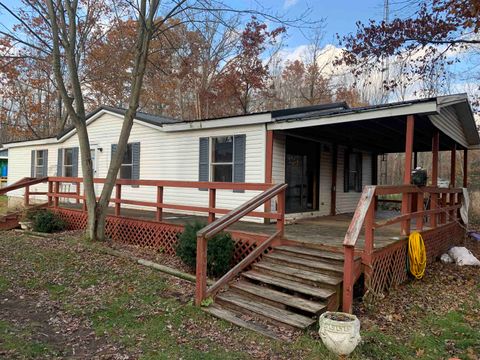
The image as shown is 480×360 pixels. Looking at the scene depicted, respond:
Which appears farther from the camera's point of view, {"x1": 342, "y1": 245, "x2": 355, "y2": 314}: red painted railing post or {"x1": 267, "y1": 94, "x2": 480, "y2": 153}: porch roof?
{"x1": 267, "y1": 94, "x2": 480, "y2": 153}: porch roof

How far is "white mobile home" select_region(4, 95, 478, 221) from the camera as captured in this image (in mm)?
8312

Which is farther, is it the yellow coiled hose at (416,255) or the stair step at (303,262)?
the yellow coiled hose at (416,255)

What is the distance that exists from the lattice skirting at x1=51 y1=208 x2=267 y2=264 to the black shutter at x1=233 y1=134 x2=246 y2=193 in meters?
2.27

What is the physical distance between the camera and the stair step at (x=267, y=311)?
4.11 meters

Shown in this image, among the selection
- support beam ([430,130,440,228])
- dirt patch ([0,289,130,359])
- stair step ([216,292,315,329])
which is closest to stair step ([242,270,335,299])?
stair step ([216,292,315,329])

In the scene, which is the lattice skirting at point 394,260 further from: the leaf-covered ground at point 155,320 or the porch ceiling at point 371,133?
the porch ceiling at point 371,133

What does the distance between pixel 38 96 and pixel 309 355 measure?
30.8 metres

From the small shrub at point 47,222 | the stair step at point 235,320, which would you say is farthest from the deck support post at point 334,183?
the small shrub at point 47,222

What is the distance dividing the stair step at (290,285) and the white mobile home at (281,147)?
142 inches

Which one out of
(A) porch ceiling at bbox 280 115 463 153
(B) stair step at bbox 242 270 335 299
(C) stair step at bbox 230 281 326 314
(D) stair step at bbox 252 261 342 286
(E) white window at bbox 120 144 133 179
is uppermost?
(A) porch ceiling at bbox 280 115 463 153

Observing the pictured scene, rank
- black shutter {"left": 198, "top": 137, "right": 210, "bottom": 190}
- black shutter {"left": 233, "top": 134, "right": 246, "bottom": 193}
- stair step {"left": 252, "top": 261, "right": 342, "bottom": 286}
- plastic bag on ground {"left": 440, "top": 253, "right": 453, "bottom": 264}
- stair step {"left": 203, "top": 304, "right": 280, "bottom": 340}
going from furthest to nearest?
black shutter {"left": 198, "top": 137, "right": 210, "bottom": 190} → black shutter {"left": 233, "top": 134, "right": 246, "bottom": 193} → plastic bag on ground {"left": 440, "top": 253, "right": 453, "bottom": 264} → stair step {"left": 252, "top": 261, "right": 342, "bottom": 286} → stair step {"left": 203, "top": 304, "right": 280, "bottom": 340}

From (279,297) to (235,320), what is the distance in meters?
0.64

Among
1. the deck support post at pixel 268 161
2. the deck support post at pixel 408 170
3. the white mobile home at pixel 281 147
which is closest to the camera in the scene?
the deck support post at pixel 408 170

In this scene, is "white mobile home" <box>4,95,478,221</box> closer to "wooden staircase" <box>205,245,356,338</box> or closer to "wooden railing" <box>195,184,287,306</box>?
"wooden railing" <box>195,184,287,306</box>
